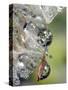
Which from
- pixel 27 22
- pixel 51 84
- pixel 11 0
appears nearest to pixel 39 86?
pixel 51 84

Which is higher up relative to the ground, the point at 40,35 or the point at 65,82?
the point at 40,35

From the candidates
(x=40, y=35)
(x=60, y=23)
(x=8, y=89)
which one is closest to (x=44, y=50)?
(x=40, y=35)

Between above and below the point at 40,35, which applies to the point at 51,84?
below

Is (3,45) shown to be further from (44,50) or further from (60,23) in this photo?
(60,23)

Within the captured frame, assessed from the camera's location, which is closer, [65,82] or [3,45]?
[3,45]

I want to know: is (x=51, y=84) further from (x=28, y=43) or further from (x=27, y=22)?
(x=27, y=22)

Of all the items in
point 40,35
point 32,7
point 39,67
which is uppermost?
point 32,7
